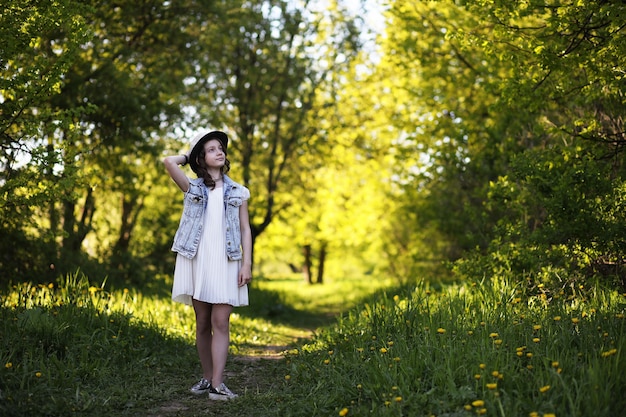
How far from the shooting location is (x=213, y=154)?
16.8 feet

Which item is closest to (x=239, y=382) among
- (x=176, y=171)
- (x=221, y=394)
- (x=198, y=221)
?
(x=221, y=394)

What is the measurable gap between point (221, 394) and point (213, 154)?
1956mm

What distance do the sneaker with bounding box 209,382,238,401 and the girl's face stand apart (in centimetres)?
181

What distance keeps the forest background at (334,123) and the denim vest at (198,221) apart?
2.06 m

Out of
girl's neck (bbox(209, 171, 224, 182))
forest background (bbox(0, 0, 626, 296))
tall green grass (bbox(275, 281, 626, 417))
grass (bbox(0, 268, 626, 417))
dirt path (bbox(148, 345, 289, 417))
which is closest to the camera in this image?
tall green grass (bbox(275, 281, 626, 417))

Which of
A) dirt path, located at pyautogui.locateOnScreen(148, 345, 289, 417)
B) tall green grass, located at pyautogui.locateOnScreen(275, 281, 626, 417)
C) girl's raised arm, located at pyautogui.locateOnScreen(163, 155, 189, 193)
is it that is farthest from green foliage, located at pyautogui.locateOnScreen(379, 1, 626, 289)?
girl's raised arm, located at pyautogui.locateOnScreen(163, 155, 189, 193)

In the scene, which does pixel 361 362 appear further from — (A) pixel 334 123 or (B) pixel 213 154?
(A) pixel 334 123

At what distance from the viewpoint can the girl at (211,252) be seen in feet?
16.0

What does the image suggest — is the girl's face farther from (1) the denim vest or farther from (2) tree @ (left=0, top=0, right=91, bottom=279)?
(2) tree @ (left=0, top=0, right=91, bottom=279)

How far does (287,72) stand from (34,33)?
847 cm

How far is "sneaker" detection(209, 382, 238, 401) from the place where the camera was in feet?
15.7

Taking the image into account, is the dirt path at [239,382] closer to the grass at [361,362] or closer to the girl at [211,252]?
the grass at [361,362]

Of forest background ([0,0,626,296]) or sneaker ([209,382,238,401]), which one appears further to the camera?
forest background ([0,0,626,296])

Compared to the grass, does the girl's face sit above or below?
above
